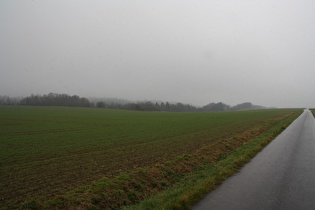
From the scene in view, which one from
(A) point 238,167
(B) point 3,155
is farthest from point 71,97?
(A) point 238,167

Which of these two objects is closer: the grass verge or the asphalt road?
the asphalt road

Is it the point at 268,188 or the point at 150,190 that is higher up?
the point at 268,188

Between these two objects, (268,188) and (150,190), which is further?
(150,190)

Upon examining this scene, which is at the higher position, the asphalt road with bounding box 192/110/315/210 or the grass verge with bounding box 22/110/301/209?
the asphalt road with bounding box 192/110/315/210

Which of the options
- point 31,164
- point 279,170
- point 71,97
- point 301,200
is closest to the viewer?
point 301,200

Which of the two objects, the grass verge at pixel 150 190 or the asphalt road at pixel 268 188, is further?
the grass verge at pixel 150 190

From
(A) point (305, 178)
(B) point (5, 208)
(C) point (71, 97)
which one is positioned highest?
(C) point (71, 97)

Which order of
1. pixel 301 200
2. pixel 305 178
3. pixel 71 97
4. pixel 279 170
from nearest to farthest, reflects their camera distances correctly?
pixel 301 200, pixel 305 178, pixel 279 170, pixel 71 97

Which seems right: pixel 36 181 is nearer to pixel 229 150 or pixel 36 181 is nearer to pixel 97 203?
pixel 97 203

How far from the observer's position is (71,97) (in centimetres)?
15238

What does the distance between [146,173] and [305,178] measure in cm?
600

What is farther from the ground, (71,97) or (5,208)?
(71,97)

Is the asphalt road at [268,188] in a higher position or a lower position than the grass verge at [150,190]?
higher

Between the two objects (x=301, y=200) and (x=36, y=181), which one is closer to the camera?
(x=301, y=200)
